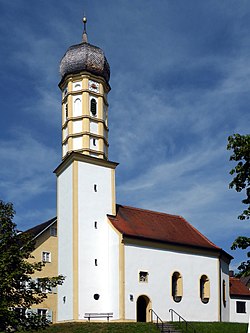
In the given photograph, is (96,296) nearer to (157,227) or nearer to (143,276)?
(143,276)

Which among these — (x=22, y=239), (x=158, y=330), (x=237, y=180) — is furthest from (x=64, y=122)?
(x=237, y=180)

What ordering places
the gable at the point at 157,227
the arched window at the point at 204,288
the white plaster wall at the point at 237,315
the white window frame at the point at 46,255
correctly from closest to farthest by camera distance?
1. the gable at the point at 157,227
2. the arched window at the point at 204,288
3. the white window frame at the point at 46,255
4. the white plaster wall at the point at 237,315

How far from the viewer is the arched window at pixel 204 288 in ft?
139

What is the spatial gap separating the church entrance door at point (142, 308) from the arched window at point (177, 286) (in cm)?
254

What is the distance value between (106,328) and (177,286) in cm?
970

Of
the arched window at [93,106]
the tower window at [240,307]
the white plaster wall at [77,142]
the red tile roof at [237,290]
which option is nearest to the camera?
the white plaster wall at [77,142]

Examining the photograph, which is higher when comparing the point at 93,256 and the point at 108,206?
the point at 108,206

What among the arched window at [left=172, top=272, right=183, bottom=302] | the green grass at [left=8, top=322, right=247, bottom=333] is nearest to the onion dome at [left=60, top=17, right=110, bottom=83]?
the arched window at [left=172, top=272, right=183, bottom=302]

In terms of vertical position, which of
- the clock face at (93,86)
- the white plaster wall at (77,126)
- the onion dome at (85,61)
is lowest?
the white plaster wall at (77,126)

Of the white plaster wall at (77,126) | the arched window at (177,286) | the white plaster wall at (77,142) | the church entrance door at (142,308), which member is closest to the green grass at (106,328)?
the church entrance door at (142,308)

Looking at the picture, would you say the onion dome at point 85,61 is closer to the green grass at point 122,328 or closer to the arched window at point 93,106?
the arched window at point 93,106

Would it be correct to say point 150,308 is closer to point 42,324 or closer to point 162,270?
point 162,270

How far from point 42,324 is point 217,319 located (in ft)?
79.4

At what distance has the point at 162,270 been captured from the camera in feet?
132
